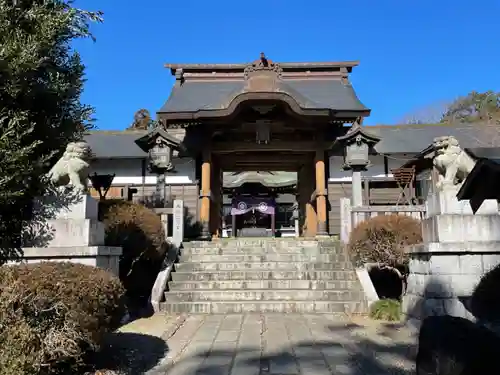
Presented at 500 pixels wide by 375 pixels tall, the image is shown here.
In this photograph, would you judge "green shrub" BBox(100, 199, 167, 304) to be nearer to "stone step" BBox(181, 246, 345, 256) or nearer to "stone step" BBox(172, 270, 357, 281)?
"stone step" BBox(172, 270, 357, 281)

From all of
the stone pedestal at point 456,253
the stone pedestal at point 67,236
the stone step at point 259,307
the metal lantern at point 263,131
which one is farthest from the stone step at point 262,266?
the metal lantern at point 263,131

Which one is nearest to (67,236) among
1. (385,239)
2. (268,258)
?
(268,258)

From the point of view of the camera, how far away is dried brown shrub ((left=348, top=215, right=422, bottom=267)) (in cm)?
877

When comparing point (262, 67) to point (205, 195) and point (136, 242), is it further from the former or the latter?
point (136, 242)

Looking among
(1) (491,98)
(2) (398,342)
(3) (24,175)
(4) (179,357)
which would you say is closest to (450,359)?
(2) (398,342)

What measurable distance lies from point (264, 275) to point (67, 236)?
4555 mm

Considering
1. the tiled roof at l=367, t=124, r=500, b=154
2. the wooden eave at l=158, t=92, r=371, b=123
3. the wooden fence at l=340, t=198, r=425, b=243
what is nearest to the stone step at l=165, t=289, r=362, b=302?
the wooden fence at l=340, t=198, r=425, b=243

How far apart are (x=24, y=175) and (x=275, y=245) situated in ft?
21.6

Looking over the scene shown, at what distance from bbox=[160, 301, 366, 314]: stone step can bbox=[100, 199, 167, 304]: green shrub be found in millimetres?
970

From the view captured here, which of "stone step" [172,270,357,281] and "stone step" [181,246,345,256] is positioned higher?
"stone step" [181,246,345,256]

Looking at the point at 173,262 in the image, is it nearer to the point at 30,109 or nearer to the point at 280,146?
the point at 30,109

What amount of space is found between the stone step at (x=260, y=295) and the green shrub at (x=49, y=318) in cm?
443

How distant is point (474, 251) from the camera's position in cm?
626

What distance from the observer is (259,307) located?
8648 mm
